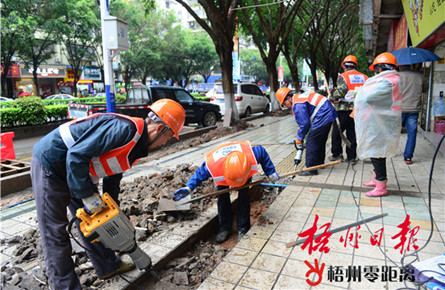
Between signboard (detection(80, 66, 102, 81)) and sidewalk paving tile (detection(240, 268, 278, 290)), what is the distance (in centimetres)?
3399

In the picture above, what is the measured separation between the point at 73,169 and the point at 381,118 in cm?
362

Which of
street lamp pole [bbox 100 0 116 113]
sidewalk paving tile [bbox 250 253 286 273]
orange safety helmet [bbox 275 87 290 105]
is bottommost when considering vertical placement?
sidewalk paving tile [bbox 250 253 286 273]

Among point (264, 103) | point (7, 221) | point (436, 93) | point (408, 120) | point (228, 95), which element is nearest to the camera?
point (7, 221)

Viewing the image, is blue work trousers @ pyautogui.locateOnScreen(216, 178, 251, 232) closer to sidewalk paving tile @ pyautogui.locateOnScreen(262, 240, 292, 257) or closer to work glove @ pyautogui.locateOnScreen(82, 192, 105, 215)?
sidewalk paving tile @ pyautogui.locateOnScreen(262, 240, 292, 257)

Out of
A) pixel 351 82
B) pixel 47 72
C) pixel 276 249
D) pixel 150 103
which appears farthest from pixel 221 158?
pixel 47 72

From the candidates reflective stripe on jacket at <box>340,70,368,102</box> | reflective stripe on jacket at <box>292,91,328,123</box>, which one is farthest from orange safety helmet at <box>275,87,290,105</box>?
reflective stripe on jacket at <box>340,70,368,102</box>

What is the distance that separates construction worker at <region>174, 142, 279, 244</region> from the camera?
314 centimetres

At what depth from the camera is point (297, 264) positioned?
8.95 ft

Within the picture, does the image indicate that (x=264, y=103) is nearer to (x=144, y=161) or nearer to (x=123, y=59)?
(x=144, y=161)

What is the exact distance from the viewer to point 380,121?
4.04 metres

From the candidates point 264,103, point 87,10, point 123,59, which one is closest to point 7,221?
point 264,103

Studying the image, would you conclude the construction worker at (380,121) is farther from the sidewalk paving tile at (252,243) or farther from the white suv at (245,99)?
the white suv at (245,99)

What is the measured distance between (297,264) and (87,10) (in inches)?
897

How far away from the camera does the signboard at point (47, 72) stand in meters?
31.9
